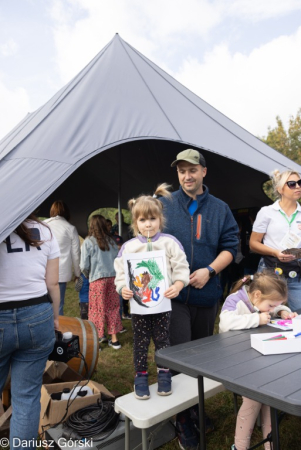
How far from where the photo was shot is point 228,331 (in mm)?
2143

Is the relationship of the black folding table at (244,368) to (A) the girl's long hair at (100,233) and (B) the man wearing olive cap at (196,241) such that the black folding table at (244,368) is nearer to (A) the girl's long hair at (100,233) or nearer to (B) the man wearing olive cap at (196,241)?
(B) the man wearing olive cap at (196,241)

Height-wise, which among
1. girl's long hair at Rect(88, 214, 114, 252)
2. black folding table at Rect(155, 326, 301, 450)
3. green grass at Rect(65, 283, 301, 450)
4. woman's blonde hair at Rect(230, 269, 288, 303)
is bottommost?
green grass at Rect(65, 283, 301, 450)

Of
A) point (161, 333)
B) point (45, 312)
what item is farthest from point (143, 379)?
point (45, 312)

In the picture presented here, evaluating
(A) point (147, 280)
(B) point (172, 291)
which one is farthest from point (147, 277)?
(B) point (172, 291)

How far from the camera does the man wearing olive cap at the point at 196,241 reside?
93.1 inches

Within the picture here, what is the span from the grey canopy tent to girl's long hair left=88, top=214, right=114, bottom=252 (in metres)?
0.99

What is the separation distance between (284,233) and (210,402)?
1.50 metres

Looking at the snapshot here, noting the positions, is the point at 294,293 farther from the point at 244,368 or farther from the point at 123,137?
the point at 123,137

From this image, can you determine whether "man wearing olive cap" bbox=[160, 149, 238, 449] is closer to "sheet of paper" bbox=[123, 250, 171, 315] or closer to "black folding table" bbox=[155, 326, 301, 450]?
"sheet of paper" bbox=[123, 250, 171, 315]

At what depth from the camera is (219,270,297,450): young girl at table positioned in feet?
6.58

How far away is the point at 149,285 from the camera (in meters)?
2.10

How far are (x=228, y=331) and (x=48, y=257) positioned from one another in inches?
44.1

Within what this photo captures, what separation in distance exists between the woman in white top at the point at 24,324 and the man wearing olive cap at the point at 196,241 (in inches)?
32.9

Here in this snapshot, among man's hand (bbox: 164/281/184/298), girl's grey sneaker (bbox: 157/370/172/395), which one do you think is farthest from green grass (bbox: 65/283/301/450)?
man's hand (bbox: 164/281/184/298)
